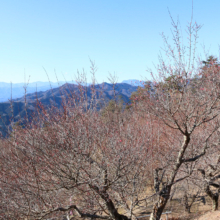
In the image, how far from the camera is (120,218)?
579 cm

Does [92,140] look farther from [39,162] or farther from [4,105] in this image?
[4,105]

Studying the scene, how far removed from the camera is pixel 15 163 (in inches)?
215

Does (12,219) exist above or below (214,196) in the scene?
above

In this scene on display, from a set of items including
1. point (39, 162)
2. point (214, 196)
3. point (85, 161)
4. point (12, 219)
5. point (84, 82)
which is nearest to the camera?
point (12, 219)

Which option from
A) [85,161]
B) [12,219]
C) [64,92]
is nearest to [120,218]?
[85,161]

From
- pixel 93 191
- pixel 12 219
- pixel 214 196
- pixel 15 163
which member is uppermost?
pixel 15 163

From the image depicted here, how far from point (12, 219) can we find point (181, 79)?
223 inches

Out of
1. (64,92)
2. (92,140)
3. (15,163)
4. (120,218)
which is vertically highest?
(64,92)

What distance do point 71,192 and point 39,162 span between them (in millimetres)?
1313

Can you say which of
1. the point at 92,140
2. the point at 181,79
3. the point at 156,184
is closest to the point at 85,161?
the point at 92,140

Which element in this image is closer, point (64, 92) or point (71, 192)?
point (71, 192)

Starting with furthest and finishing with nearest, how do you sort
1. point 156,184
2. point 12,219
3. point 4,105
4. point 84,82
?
Result: point 4,105 → point 156,184 → point 84,82 → point 12,219

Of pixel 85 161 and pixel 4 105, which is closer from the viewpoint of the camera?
pixel 85 161

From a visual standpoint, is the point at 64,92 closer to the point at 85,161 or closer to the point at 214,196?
the point at 85,161
